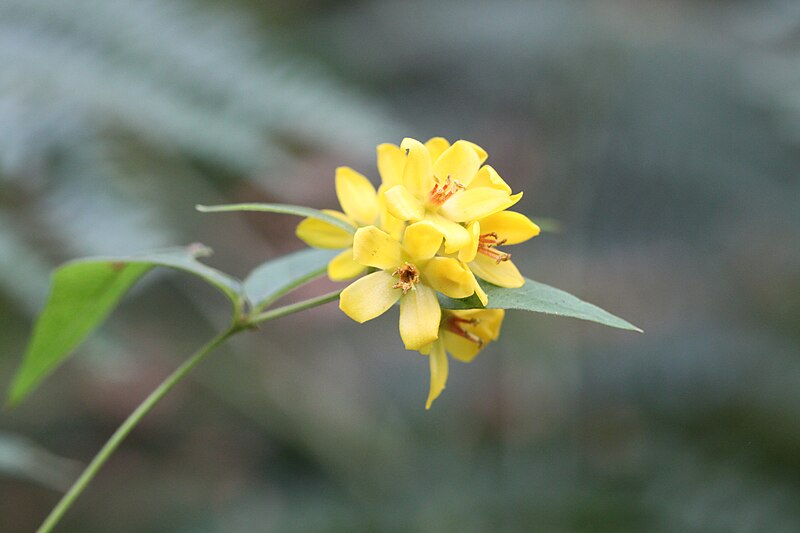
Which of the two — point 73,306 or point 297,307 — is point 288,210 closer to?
A: point 297,307

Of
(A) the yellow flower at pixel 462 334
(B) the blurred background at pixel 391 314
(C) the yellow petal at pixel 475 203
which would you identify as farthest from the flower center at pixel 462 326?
(B) the blurred background at pixel 391 314

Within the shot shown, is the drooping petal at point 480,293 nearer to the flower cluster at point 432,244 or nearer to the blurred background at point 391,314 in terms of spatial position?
the flower cluster at point 432,244

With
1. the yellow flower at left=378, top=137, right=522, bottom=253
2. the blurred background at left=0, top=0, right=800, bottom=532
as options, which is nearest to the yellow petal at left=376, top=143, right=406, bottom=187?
the yellow flower at left=378, top=137, right=522, bottom=253

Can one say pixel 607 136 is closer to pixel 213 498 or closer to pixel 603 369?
pixel 603 369

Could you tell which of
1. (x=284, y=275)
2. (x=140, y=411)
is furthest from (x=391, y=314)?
(x=140, y=411)

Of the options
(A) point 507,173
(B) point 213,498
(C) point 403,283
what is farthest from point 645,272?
(C) point 403,283

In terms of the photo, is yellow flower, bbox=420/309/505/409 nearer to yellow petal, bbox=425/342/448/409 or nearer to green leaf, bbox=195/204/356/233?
yellow petal, bbox=425/342/448/409
